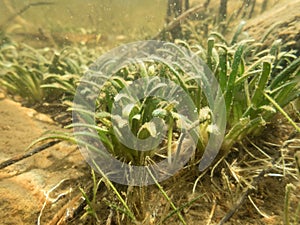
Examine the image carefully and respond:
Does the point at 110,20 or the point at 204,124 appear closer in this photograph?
the point at 204,124

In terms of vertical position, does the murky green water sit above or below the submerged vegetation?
above

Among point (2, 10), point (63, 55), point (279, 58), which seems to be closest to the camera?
point (279, 58)

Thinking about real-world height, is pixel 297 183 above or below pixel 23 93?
below

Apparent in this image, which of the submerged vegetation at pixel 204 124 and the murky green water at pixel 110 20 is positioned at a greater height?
the murky green water at pixel 110 20

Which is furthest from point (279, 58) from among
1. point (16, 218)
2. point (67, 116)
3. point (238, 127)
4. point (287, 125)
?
point (16, 218)

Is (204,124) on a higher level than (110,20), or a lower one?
lower

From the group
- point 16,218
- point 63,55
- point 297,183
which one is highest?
point 63,55

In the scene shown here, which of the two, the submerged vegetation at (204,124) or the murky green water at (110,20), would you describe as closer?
the submerged vegetation at (204,124)

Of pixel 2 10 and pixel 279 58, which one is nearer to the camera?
pixel 279 58

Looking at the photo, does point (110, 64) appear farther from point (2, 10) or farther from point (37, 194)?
point (2, 10)

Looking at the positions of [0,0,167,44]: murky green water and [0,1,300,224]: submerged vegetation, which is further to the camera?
[0,0,167,44]: murky green water

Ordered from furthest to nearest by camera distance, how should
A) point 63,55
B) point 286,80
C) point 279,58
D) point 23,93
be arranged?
point 63,55 → point 23,93 → point 279,58 → point 286,80
